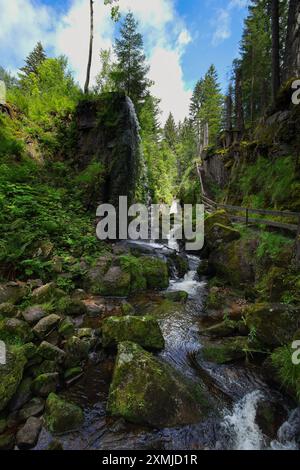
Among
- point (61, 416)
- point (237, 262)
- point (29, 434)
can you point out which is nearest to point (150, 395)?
point (61, 416)

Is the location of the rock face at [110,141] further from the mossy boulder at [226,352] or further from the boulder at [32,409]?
the boulder at [32,409]

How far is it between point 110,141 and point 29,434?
13816 millimetres

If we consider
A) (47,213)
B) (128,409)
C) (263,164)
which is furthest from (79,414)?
(263,164)

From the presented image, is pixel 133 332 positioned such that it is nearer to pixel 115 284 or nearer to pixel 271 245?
pixel 115 284

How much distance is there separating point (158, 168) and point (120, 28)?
46.1 ft

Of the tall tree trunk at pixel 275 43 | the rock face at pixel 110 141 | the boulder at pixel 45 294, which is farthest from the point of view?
the tall tree trunk at pixel 275 43

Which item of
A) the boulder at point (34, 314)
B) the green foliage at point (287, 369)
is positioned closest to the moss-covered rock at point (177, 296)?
the green foliage at point (287, 369)

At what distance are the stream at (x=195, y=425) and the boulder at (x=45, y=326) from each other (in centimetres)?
109

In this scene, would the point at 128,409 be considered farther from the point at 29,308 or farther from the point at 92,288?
the point at 92,288

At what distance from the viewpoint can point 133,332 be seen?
5484 millimetres

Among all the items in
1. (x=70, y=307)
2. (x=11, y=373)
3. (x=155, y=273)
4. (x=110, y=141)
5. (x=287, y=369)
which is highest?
(x=110, y=141)

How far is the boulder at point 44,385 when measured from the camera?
4.12 metres

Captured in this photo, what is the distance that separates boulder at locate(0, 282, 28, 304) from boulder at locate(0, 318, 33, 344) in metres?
1.25

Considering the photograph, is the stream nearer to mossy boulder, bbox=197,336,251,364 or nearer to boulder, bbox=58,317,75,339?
mossy boulder, bbox=197,336,251,364
